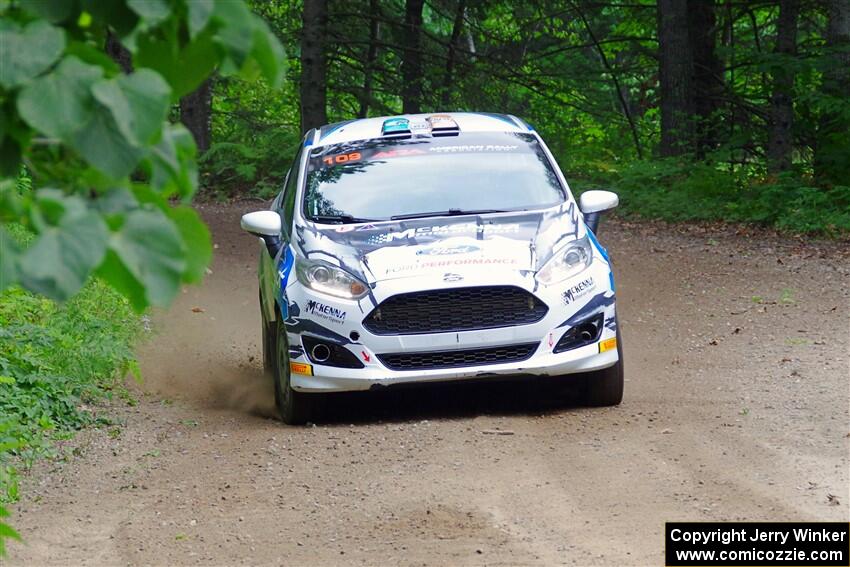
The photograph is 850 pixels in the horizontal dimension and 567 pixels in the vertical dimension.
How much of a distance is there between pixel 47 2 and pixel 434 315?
5756 millimetres

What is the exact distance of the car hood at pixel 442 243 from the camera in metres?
7.81

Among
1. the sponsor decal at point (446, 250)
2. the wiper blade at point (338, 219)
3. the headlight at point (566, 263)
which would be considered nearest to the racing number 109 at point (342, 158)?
the wiper blade at point (338, 219)

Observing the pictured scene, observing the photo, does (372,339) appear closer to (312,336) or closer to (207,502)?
(312,336)

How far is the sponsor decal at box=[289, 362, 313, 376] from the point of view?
792cm

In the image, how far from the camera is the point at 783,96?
19297 millimetres

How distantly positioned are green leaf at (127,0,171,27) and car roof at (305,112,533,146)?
7.69 metres

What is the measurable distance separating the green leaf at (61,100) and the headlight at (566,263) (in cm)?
600

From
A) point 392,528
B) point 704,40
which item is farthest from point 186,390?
point 704,40

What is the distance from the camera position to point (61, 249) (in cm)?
181

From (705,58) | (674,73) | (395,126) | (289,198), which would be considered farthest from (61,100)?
(705,58)

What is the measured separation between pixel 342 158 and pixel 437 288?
2211 millimetres

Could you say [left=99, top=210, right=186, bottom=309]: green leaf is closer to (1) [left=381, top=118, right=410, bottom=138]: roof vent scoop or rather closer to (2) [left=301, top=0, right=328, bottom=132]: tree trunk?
(1) [left=381, top=118, right=410, bottom=138]: roof vent scoop

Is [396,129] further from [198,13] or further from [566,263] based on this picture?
[198,13]

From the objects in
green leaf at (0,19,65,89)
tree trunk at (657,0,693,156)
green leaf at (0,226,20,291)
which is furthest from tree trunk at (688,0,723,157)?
green leaf at (0,226,20,291)
